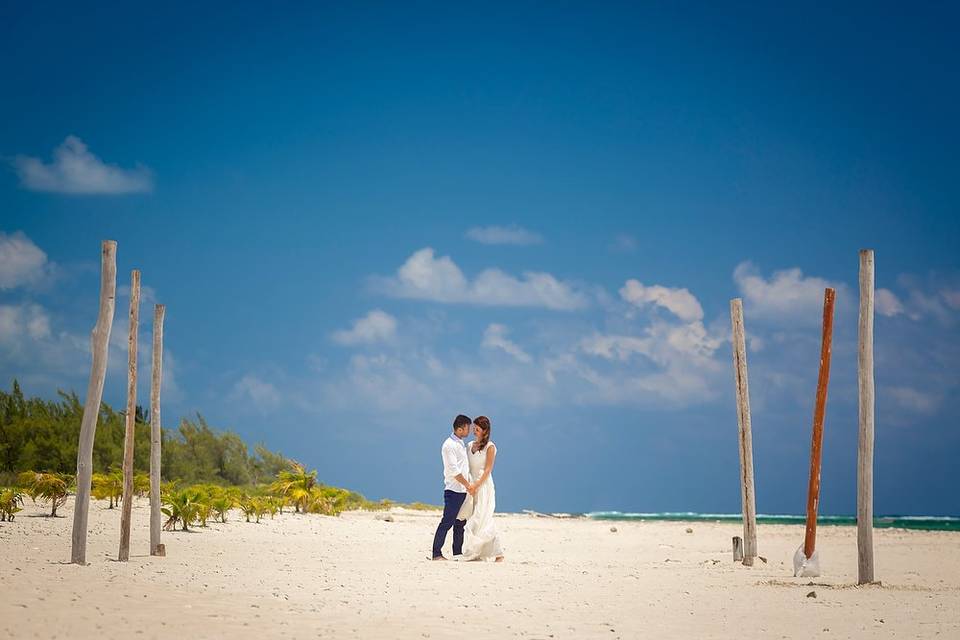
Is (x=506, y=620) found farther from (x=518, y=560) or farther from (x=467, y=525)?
(x=518, y=560)

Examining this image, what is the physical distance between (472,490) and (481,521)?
1.75 ft

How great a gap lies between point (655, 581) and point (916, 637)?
4.89 m

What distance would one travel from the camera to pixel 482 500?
53.5 ft

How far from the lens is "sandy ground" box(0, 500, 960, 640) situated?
30.4 ft

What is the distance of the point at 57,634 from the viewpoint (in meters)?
8.25

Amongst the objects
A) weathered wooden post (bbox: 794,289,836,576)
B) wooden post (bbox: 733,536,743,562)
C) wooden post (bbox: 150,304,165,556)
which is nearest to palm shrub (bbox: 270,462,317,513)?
wooden post (bbox: 150,304,165,556)

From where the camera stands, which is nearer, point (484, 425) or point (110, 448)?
point (484, 425)

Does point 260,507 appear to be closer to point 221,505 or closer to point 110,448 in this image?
point 221,505

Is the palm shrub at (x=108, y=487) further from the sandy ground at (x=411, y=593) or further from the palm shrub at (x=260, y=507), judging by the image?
the palm shrub at (x=260, y=507)

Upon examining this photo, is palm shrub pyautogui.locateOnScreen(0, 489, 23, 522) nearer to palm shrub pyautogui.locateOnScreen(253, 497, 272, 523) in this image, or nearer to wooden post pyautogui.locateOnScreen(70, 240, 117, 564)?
palm shrub pyautogui.locateOnScreen(253, 497, 272, 523)

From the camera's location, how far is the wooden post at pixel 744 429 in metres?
17.2

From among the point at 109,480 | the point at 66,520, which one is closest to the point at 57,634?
the point at 66,520

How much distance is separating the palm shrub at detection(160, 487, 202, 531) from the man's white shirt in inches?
270

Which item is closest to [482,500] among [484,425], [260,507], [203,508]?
[484,425]
